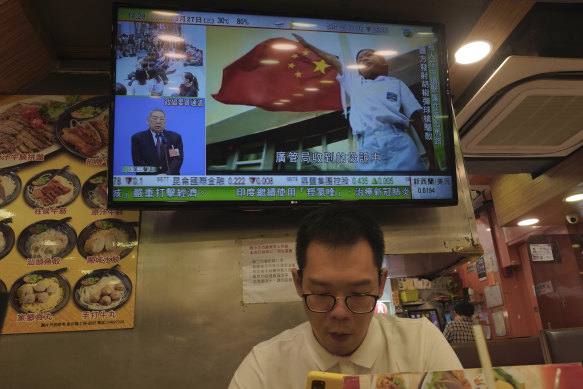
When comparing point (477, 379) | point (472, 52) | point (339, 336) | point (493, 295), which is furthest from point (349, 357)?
point (493, 295)

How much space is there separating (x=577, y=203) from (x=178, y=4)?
534cm

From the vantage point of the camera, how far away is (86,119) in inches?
84.5

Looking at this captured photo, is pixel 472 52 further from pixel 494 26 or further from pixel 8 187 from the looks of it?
pixel 8 187

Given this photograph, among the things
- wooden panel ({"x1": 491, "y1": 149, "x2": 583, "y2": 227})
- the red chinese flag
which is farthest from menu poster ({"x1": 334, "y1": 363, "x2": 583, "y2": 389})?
wooden panel ({"x1": 491, "y1": 149, "x2": 583, "y2": 227})

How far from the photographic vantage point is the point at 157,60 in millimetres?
1887

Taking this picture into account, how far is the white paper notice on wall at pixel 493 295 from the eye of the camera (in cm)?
841

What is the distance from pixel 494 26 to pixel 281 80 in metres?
1.19

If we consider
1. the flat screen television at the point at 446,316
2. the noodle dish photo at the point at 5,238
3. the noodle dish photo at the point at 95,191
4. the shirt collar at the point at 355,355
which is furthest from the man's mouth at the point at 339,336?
the flat screen television at the point at 446,316

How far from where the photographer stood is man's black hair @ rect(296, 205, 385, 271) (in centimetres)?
131

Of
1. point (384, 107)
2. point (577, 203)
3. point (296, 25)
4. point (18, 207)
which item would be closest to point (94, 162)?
point (18, 207)

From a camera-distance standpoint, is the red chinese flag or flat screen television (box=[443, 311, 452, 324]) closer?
the red chinese flag

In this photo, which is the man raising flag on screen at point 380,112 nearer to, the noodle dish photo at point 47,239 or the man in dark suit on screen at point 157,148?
the man in dark suit on screen at point 157,148

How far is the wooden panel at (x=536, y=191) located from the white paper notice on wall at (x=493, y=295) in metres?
2.68

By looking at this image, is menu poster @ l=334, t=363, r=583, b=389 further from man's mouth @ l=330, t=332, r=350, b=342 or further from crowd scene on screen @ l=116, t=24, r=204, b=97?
crowd scene on screen @ l=116, t=24, r=204, b=97
